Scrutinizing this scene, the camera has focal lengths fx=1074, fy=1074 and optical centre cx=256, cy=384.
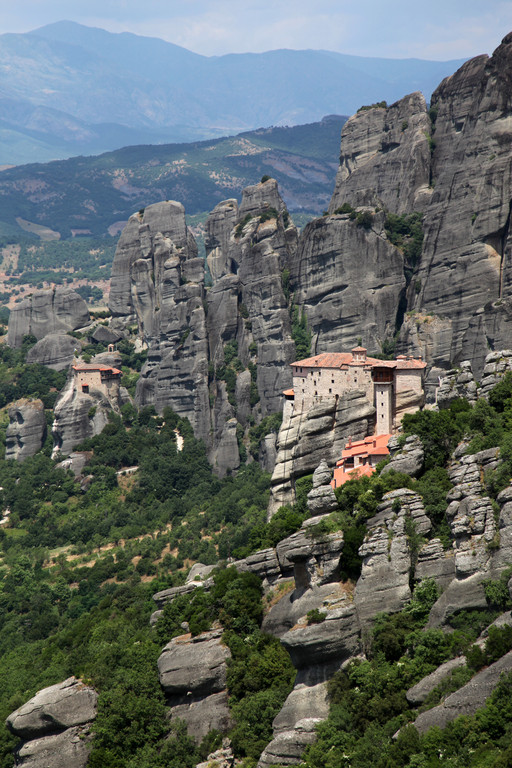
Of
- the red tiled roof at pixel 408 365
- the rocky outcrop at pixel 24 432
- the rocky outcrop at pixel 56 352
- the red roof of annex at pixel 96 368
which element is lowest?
the rocky outcrop at pixel 24 432

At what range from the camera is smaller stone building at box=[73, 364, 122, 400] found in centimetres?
12531

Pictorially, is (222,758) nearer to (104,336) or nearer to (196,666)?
(196,666)

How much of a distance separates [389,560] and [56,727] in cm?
1988

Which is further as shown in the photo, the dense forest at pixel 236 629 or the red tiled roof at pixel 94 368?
the red tiled roof at pixel 94 368

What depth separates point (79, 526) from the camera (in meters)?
107

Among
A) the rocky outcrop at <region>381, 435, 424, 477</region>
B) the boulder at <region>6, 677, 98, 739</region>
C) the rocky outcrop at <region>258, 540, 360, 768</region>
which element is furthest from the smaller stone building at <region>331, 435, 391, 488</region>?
the boulder at <region>6, 677, 98, 739</region>

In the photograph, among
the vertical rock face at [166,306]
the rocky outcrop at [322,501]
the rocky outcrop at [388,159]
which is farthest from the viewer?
the vertical rock face at [166,306]

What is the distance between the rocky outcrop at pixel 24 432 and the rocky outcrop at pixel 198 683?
72661 millimetres

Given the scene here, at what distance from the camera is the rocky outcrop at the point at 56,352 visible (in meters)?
139

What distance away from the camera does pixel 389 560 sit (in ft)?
156

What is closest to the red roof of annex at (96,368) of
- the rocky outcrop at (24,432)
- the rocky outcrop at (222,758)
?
the rocky outcrop at (24,432)

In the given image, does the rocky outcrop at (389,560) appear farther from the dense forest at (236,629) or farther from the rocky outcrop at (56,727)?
the rocky outcrop at (56,727)

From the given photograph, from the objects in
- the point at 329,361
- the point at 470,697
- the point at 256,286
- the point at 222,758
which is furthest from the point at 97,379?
the point at 470,697

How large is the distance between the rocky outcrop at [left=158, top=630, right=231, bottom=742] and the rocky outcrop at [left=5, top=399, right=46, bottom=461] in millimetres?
72661
